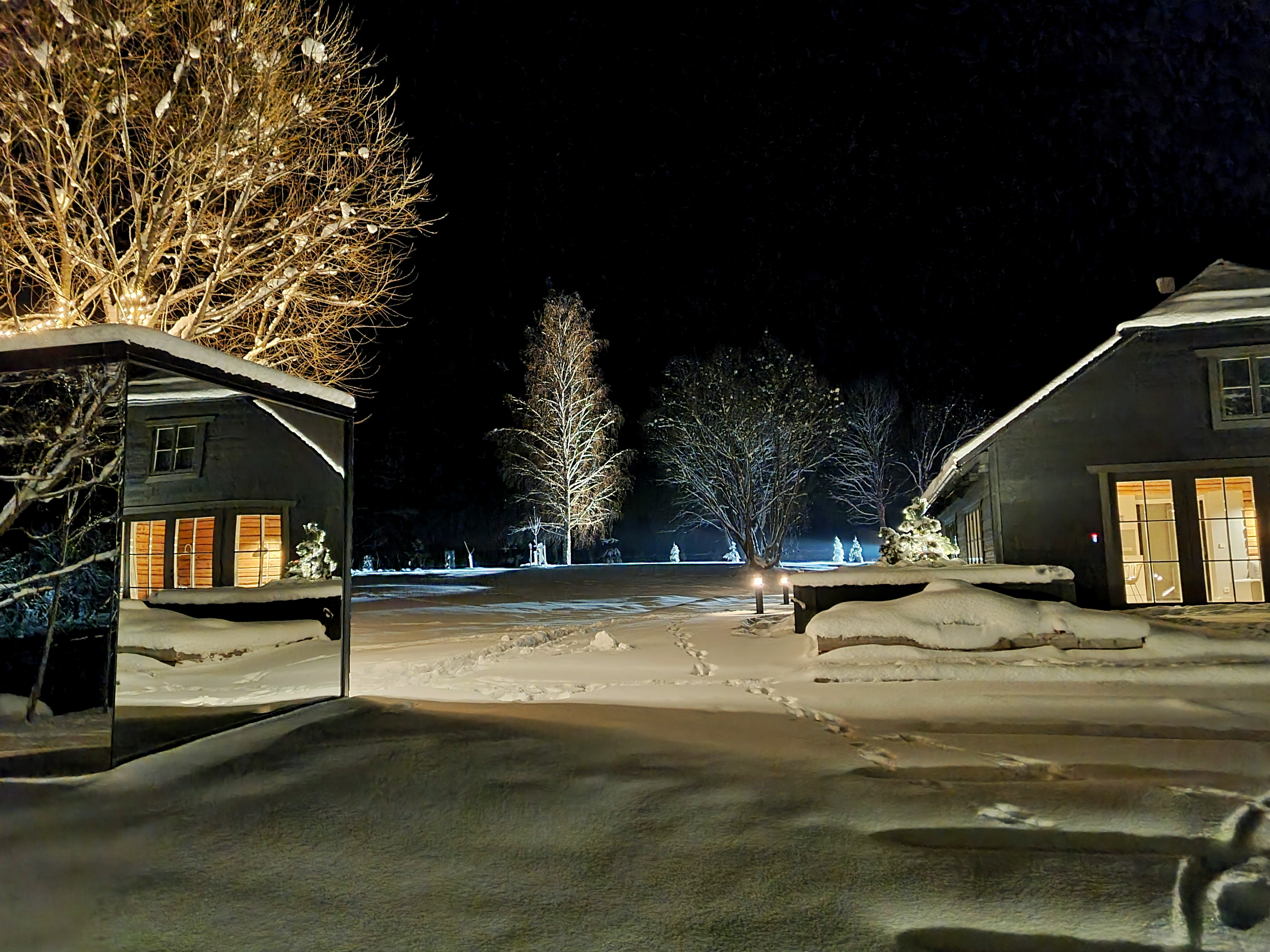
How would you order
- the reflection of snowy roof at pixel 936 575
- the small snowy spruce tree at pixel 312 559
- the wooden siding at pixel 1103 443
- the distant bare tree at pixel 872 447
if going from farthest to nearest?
the distant bare tree at pixel 872 447, the wooden siding at pixel 1103 443, the reflection of snowy roof at pixel 936 575, the small snowy spruce tree at pixel 312 559

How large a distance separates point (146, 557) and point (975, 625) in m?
8.06

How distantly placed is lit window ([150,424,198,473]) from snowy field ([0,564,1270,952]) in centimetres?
154

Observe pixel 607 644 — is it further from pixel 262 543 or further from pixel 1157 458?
pixel 1157 458

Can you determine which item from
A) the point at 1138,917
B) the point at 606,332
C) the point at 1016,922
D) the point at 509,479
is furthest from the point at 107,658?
the point at 606,332

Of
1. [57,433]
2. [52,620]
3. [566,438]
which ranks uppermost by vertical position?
[566,438]

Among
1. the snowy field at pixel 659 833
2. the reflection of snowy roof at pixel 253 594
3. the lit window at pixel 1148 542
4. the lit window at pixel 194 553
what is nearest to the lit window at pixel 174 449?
the lit window at pixel 194 553

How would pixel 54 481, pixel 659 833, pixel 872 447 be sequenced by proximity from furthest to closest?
pixel 872 447 → pixel 54 481 → pixel 659 833

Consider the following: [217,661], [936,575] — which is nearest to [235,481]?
[217,661]

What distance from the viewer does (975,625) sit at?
352 inches

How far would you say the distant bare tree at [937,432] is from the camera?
3809cm

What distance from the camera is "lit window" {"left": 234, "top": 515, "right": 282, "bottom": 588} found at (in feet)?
16.9

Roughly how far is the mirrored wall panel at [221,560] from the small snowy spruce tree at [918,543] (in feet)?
32.2

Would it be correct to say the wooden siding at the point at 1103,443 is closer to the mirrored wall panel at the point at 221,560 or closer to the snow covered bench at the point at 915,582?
the snow covered bench at the point at 915,582

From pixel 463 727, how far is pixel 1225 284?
15.4 metres
